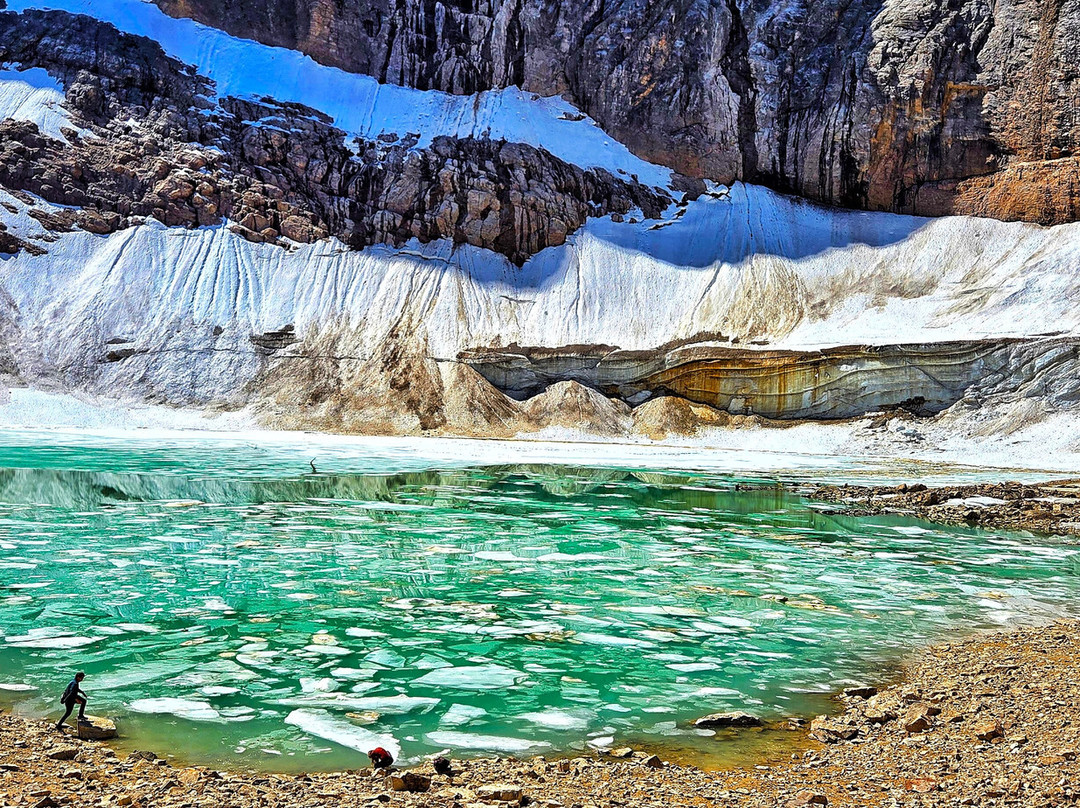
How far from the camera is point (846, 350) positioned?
36625mm

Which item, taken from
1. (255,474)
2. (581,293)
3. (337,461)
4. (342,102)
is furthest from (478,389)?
(342,102)

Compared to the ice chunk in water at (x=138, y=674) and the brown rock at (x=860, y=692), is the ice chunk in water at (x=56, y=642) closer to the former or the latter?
the ice chunk in water at (x=138, y=674)

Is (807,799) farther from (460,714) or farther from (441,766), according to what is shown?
(460,714)

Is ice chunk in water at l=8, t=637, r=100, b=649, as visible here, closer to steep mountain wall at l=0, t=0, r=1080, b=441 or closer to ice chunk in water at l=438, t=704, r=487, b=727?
ice chunk in water at l=438, t=704, r=487, b=727

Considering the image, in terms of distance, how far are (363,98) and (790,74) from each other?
28.8m

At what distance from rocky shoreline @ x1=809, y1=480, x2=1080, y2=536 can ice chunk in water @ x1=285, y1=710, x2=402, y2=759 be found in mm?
12947

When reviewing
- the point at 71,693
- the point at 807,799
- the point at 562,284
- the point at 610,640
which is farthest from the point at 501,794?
the point at 562,284

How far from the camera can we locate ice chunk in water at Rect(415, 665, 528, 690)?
18.2 ft

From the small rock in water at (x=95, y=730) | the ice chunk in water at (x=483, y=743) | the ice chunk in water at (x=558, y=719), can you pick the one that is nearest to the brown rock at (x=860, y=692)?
the ice chunk in water at (x=558, y=719)

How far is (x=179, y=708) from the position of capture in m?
4.88

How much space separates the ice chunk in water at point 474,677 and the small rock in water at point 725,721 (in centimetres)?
141

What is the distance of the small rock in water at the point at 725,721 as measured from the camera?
4.85 meters

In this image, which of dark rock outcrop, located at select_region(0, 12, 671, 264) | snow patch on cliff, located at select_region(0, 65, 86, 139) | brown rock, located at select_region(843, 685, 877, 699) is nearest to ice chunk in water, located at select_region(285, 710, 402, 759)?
brown rock, located at select_region(843, 685, 877, 699)

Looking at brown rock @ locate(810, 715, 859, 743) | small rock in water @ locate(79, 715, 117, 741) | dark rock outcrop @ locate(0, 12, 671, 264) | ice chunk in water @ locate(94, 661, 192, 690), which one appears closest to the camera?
small rock in water @ locate(79, 715, 117, 741)
